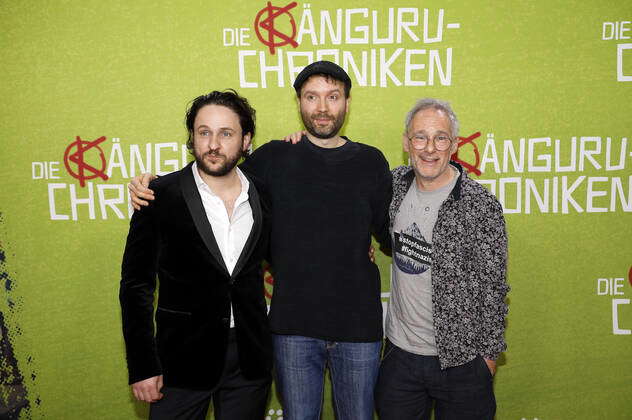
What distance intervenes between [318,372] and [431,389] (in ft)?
1.60

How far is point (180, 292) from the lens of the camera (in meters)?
1.59

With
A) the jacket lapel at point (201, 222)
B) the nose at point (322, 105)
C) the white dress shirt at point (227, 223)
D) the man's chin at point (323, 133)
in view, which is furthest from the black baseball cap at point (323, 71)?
the jacket lapel at point (201, 222)

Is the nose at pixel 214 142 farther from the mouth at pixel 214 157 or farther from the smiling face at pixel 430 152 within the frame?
the smiling face at pixel 430 152

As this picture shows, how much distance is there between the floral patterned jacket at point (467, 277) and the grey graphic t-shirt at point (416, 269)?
0.16 feet

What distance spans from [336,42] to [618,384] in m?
2.69

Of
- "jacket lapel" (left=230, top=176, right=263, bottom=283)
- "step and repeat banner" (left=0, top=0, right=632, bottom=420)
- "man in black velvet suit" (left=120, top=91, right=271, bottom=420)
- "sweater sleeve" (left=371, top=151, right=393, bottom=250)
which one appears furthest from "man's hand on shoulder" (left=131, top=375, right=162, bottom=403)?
A: "sweater sleeve" (left=371, top=151, right=393, bottom=250)

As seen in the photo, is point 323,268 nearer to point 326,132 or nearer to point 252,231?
point 252,231

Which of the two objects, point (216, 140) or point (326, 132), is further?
point (326, 132)

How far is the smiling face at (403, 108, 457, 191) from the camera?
5.49ft

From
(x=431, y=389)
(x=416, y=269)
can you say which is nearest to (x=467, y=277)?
(x=416, y=269)

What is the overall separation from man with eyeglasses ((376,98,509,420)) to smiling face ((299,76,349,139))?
32 cm

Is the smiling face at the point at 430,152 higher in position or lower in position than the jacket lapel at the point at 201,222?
higher

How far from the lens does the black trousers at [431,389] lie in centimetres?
165

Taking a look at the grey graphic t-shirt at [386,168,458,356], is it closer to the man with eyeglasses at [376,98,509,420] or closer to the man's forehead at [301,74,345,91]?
the man with eyeglasses at [376,98,509,420]
